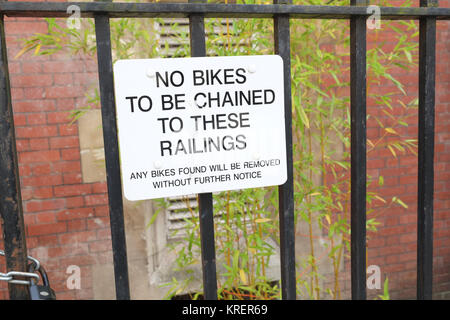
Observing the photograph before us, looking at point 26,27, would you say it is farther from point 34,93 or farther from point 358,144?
point 358,144

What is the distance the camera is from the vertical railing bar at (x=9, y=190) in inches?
35.4

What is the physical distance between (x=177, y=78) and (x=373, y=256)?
2.71 meters

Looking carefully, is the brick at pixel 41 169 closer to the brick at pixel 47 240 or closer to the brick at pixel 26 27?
the brick at pixel 47 240

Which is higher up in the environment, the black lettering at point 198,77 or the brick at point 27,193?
the black lettering at point 198,77

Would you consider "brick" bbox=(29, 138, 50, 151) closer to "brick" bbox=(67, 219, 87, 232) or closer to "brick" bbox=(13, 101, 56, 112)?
"brick" bbox=(13, 101, 56, 112)

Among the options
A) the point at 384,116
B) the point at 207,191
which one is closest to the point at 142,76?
the point at 207,191

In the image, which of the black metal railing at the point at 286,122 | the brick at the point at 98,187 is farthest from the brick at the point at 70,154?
the black metal railing at the point at 286,122

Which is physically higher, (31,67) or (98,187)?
(31,67)

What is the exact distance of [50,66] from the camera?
99.0 inches

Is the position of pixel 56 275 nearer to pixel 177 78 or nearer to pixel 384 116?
pixel 177 78

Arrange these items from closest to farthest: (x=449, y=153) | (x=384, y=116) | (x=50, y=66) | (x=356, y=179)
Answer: (x=356, y=179) → (x=50, y=66) → (x=384, y=116) → (x=449, y=153)

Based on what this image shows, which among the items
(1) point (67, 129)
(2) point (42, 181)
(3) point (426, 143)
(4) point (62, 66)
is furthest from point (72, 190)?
(3) point (426, 143)

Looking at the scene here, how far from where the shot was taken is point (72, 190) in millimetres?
2623

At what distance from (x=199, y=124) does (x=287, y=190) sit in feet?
1.02
